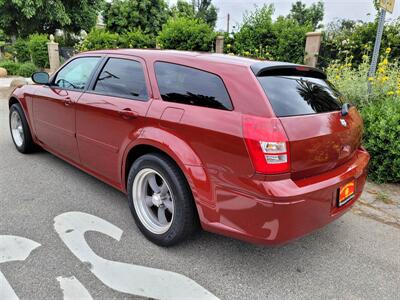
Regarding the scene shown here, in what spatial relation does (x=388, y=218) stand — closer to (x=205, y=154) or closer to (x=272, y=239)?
(x=272, y=239)

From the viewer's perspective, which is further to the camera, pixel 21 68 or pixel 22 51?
pixel 22 51

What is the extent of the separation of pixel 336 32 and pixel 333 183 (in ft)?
24.0

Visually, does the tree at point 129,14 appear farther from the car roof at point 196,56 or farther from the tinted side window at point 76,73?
→ the car roof at point 196,56

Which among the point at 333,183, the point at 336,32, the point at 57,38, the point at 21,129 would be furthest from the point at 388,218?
the point at 57,38

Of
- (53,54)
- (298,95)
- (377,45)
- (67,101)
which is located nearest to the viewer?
(298,95)

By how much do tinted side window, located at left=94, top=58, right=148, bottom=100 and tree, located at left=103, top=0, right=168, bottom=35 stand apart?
18.9m

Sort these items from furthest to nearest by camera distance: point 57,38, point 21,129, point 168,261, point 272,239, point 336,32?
point 57,38, point 336,32, point 21,129, point 168,261, point 272,239

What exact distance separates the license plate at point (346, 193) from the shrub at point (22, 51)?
2046 centimetres

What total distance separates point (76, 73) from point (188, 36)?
675 cm

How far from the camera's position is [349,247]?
9.09 feet

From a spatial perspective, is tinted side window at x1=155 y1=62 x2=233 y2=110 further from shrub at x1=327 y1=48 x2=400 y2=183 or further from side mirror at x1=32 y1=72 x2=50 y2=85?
shrub at x1=327 y1=48 x2=400 y2=183

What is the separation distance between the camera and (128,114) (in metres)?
2.75

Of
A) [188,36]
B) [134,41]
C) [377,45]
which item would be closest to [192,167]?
[377,45]

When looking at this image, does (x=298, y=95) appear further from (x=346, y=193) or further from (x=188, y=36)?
(x=188, y=36)
